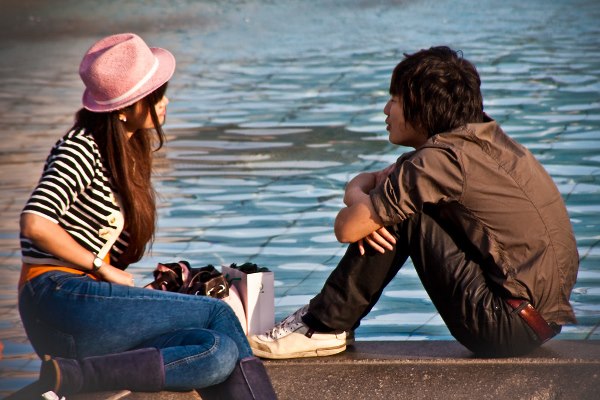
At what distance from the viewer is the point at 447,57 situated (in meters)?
3.38

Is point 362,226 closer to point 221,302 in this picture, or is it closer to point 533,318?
point 221,302

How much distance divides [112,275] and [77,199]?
24 cm

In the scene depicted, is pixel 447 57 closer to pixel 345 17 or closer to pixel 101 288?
pixel 101 288

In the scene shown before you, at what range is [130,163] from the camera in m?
3.34

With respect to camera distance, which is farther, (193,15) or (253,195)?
(193,15)

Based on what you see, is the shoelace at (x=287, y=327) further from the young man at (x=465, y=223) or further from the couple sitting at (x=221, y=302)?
the young man at (x=465, y=223)

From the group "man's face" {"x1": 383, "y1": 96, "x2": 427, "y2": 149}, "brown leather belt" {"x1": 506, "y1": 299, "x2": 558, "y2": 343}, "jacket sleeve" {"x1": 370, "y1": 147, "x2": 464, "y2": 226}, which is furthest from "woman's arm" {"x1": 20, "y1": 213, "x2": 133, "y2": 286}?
"brown leather belt" {"x1": 506, "y1": 299, "x2": 558, "y2": 343}

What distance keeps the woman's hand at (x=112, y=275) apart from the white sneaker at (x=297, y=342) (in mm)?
555

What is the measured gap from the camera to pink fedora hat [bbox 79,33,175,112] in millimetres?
3324

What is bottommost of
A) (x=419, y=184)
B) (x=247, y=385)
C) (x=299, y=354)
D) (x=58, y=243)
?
(x=299, y=354)

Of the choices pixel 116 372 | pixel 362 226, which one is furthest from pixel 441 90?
pixel 116 372

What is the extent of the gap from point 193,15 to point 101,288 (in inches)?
584

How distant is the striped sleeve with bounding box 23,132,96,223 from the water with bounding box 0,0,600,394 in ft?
3.91

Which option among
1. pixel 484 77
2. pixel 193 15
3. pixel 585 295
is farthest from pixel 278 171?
pixel 193 15
